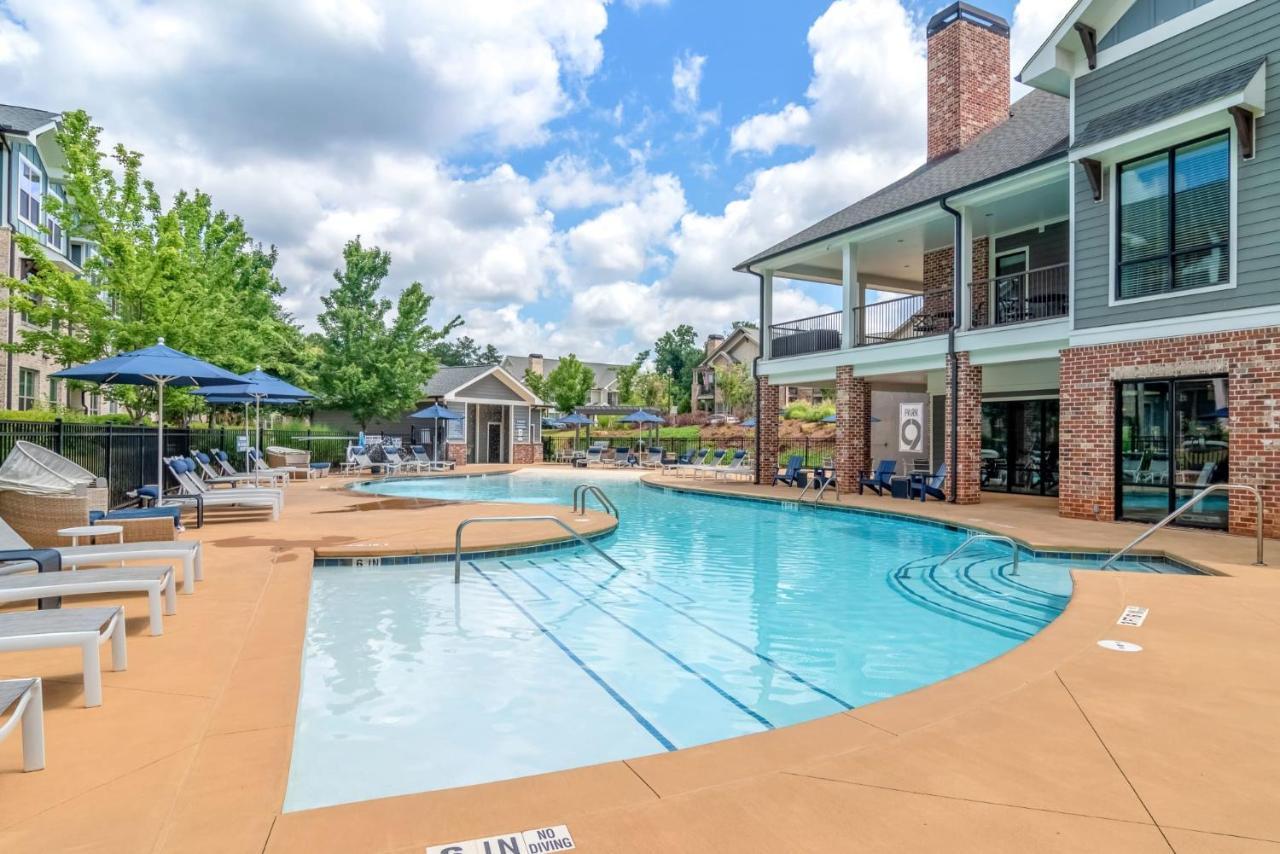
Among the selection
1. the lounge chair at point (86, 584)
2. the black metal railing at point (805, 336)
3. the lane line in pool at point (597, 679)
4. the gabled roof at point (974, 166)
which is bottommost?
the lane line in pool at point (597, 679)

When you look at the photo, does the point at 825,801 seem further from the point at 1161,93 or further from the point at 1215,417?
the point at 1161,93

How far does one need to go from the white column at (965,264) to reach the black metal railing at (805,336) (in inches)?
145

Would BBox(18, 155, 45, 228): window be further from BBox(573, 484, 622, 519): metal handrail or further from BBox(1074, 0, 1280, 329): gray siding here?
BBox(1074, 0, 1280, 329): gray siding

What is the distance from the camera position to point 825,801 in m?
2.58

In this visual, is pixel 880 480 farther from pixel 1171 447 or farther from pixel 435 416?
pixel 435 416

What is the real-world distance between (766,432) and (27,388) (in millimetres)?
22376

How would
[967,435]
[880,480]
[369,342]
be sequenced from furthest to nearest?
[369,342] → [880,480] → [967,435]

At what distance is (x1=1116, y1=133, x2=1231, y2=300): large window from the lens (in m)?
10.3

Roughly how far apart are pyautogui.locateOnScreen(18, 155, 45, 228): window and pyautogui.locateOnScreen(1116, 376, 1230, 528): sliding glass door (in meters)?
27.2

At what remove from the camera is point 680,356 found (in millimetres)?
70812

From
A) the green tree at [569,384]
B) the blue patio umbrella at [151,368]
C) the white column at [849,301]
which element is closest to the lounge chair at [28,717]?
the blue patio umbrella at [151,368]

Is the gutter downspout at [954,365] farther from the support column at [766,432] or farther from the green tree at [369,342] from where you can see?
the green tree at [369,342]

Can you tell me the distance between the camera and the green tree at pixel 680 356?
2591 inches

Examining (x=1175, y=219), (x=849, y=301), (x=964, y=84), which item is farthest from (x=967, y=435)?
(x=964, y=84)
